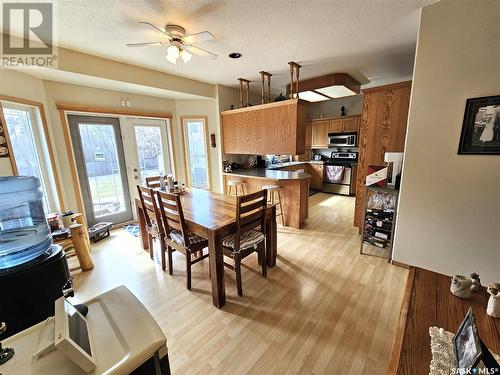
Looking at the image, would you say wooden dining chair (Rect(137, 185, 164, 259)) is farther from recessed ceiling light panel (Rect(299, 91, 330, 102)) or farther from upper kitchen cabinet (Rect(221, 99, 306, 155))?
recessed ceiling light panel (Rect(299, 91, 330, 102))

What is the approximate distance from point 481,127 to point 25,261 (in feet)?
11.3

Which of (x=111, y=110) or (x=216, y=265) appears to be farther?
(x=111, y=110)

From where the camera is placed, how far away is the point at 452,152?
197cm

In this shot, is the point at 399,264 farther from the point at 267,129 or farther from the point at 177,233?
the point at 267,129

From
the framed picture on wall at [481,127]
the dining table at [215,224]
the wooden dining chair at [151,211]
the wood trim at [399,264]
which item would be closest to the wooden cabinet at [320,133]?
the wood trim at [399,264]

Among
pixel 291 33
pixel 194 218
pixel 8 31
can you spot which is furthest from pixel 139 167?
pixel 291 33

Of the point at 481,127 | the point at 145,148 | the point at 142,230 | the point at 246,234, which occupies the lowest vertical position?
the point at 142,230

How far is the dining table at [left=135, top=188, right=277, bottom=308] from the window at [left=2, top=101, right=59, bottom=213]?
1.30 meters

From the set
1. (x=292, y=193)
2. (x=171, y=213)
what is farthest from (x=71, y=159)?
(x=292, y=193)

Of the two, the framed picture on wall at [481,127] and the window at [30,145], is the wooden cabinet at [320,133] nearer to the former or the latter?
the framed picture on wall at [481,127]

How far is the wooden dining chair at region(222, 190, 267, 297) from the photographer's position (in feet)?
6.36

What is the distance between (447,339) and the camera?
92 cm

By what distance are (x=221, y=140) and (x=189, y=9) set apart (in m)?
2.62

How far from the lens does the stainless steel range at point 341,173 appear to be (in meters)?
5.38
